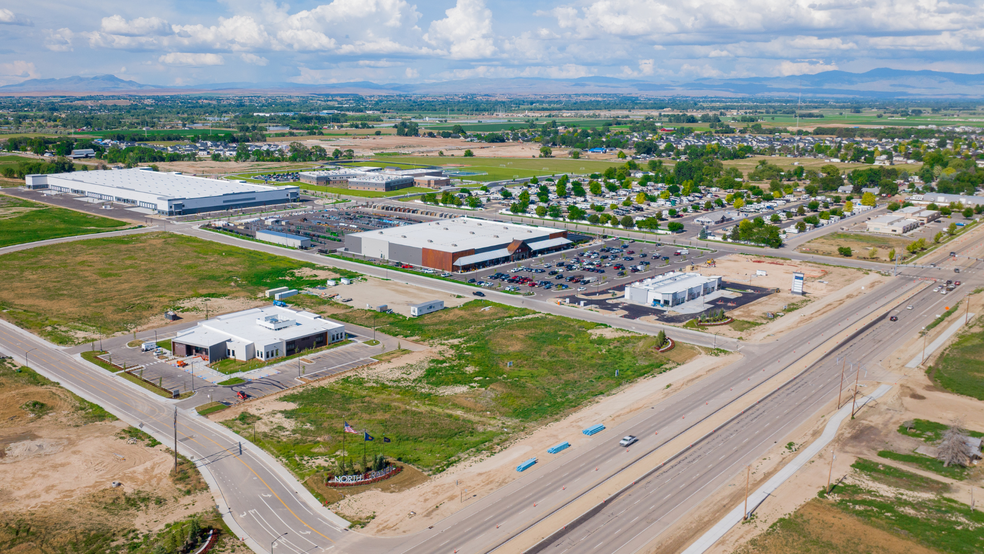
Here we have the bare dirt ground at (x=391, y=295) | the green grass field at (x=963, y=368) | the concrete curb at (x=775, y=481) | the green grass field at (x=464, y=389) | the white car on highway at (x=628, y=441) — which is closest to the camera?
the concrete curb at (x=775, y=481)

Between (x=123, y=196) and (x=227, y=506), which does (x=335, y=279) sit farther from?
(x=123, y=196)

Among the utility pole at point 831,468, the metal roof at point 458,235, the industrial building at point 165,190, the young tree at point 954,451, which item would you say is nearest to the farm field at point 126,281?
the metal roof at point 458,235

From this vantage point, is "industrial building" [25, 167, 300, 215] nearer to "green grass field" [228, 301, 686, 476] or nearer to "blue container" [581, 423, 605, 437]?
"green grass field" [228, 301, 686, 476]

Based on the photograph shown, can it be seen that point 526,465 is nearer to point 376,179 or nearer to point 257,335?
point 257,335

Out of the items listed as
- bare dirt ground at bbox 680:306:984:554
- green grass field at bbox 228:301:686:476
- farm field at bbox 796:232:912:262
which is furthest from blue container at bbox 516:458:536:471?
farm field at bbox 796:232:912:262

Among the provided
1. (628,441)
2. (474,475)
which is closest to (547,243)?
(628,441)

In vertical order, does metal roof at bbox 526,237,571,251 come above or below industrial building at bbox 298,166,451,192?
below

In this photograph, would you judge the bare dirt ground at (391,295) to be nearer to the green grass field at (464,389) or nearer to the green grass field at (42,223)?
the green grass field at (464,389)
